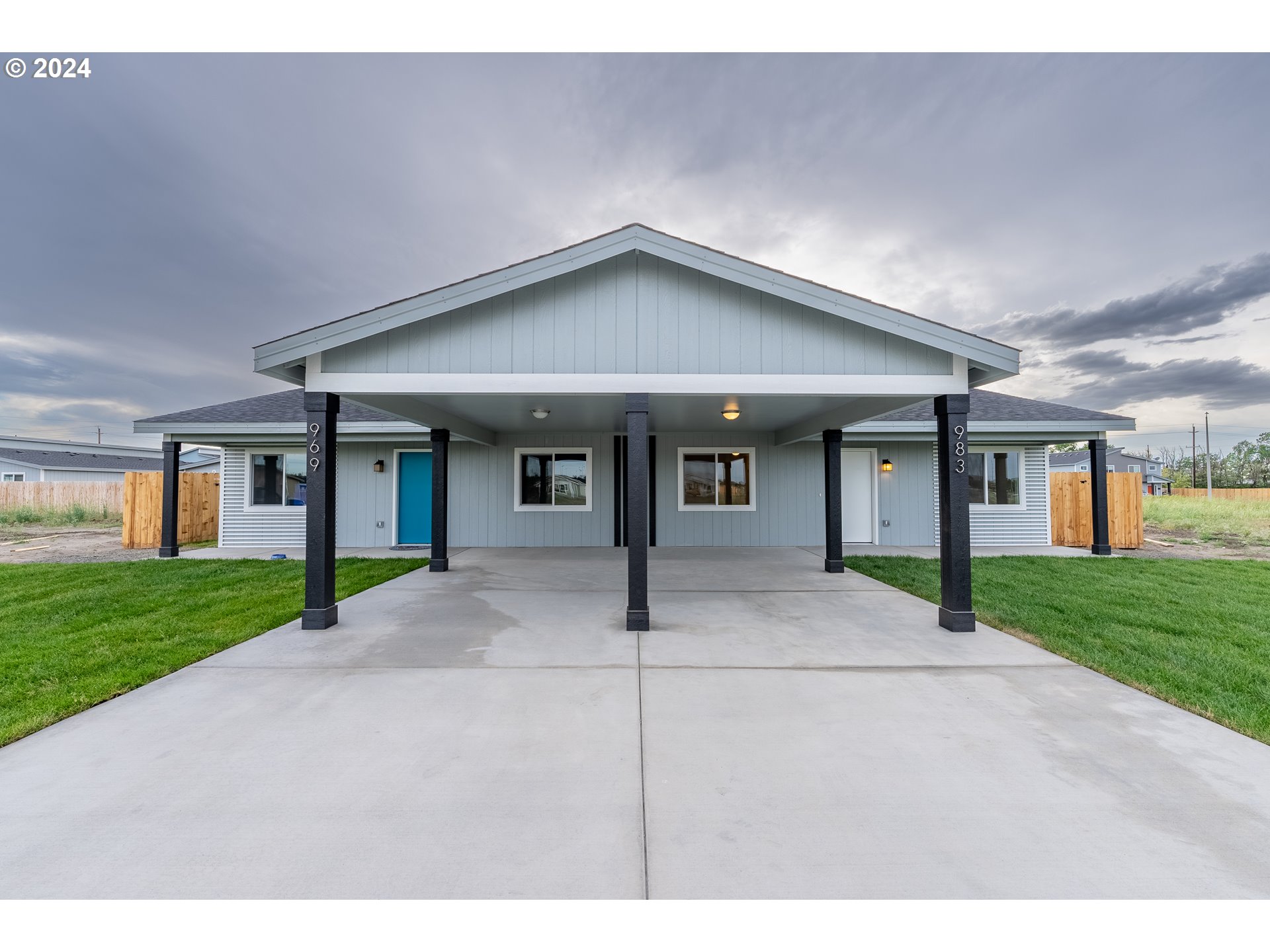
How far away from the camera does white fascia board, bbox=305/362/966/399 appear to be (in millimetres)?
4922

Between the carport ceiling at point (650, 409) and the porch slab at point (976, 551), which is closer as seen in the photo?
the carport ceiling at point (650, 409)

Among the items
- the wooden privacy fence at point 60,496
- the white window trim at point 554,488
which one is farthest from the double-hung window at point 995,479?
the wooden privacy fence at point 60,496

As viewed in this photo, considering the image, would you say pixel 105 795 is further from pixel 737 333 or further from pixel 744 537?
pixel 744 537

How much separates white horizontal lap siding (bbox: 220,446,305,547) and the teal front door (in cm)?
215

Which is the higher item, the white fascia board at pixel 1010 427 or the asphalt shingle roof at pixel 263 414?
the asphalt shingle roof at pixel 263 414

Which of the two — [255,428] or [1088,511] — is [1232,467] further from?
[255,428]

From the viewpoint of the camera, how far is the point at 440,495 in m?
8.37

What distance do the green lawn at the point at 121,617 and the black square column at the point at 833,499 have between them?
A: 6.71 metres

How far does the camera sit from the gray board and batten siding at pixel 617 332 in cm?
491

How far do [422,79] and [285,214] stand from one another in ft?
17.7

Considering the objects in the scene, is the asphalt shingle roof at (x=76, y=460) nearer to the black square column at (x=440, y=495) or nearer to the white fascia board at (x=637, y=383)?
the black square column at (x=440, y=495)

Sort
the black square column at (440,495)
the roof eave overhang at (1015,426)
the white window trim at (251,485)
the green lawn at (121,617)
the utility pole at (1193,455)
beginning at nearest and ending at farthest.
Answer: the green lawn at (121,617), the black square column at (440,495), the roof eave overhang at (1015,426), the white window trim at (251,485), the utility pole at (1193,455)

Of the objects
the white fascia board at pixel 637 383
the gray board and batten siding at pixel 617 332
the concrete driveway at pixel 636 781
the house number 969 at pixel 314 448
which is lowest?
the concrete driveway at pixel 636 781

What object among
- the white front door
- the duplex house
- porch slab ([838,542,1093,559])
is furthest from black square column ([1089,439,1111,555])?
the white front door
